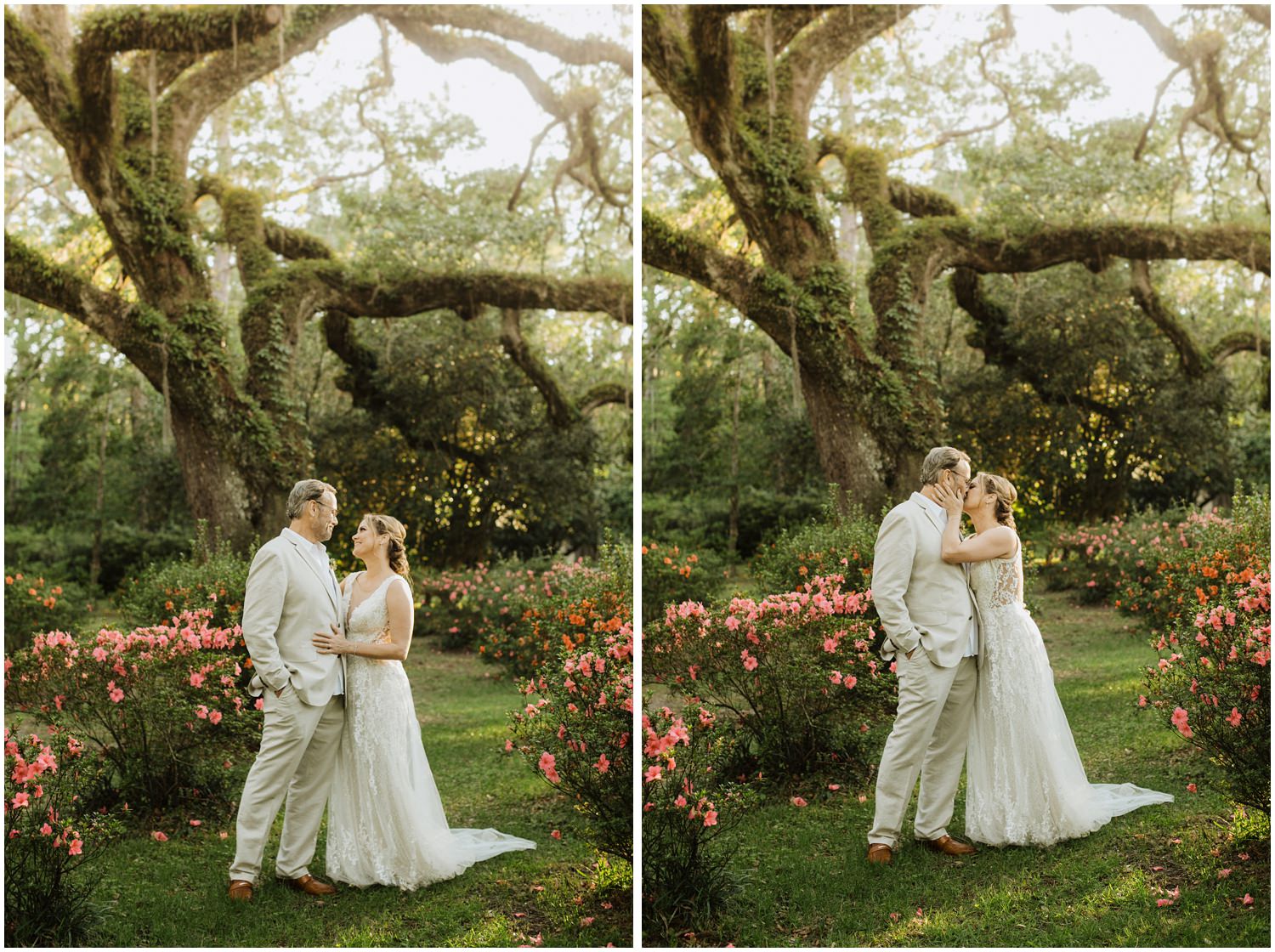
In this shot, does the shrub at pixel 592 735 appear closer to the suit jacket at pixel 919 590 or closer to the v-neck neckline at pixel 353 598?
the v-neck neckline at pixel 353 598

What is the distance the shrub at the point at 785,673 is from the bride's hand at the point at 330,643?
1.10 m

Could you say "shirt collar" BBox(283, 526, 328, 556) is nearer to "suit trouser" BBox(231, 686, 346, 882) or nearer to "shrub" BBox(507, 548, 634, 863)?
"suit trouser" BBox(231, 686, 346, 882)

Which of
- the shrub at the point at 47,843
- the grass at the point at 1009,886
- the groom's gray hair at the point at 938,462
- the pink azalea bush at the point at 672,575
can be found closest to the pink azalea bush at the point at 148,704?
the shrub at the point at 47,843

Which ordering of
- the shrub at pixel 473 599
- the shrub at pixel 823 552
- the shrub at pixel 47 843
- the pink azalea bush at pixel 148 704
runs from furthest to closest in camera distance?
1. the shrub at pixel 473 599
2. the shrub at pixel 823 552
3. the pink azalea bush at pixel 148 704
4. the shrub at pixel 47 843

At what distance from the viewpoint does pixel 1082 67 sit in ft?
14.7

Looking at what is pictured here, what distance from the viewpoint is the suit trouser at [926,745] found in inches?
120

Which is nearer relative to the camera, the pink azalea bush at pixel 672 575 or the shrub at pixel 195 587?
the pink azalea bush at pixel 672 575

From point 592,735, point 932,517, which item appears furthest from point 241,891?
point 932,517

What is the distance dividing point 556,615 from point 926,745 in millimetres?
1677

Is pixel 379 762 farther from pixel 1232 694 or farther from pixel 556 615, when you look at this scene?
pixel 1232 694

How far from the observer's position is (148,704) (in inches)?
134

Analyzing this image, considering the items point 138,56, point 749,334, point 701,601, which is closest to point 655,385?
point 749,334

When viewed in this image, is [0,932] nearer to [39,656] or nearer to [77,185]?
[39,656]

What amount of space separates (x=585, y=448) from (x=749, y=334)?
107cm
